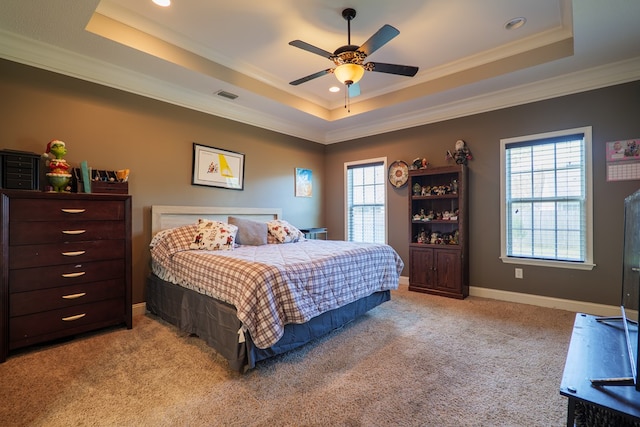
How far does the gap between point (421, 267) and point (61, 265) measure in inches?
162

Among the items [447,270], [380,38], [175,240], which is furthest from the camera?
[447,270]

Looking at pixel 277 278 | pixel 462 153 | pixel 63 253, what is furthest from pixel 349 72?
pixel 63 253

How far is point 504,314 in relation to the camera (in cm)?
328

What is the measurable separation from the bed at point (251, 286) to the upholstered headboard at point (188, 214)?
1 centimetres

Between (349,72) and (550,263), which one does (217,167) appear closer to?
(349,72)

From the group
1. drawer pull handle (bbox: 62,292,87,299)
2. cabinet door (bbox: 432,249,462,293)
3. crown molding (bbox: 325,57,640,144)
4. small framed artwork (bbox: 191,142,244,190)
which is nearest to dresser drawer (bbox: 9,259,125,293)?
drawer pull handle (bbox: 62,292,87,299)

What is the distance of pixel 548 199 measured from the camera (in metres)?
3.56

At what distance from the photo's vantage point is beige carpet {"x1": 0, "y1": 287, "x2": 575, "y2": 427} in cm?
165

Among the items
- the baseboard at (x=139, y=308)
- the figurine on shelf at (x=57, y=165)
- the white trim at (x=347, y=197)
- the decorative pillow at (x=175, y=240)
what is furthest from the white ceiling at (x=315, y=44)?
the baseboard at (x=139, y=308)

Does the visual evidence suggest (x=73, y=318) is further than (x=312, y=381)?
Yes

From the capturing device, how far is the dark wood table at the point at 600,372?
1.04 metres

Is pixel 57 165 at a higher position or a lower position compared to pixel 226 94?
lower

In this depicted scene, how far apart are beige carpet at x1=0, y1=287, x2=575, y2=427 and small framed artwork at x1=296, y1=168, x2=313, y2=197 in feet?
9.51

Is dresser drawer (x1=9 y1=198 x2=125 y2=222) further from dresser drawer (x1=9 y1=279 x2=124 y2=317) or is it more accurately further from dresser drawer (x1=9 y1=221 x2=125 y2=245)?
dresser drawer (x1=9 y1=279 x2=124 y2=317)
